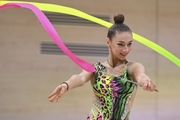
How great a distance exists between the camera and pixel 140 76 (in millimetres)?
1457

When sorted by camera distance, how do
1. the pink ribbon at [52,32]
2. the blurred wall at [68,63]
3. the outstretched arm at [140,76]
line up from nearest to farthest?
the outstretched arm at [140,76] < the pink ribbon at [52,32] < the blurred wall at [68,63]

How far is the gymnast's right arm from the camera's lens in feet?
4.37

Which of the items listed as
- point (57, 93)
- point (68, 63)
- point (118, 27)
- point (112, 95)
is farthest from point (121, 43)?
point (68, 63)

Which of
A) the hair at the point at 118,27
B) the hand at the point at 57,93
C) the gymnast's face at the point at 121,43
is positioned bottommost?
the hand at the point at 57,93

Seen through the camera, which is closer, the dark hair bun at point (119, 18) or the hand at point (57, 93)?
the hand at point (57, 93)

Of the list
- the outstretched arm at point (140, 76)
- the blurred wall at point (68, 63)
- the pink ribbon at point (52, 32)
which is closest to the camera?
the outstretched arm at point (140, 76)

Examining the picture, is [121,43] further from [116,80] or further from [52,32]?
[52,32]

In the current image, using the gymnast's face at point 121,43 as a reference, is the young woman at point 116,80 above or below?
below

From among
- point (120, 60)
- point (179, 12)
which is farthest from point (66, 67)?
point (120, 60)

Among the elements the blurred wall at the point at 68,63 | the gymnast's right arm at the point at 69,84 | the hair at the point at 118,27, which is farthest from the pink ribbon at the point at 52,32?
the blurred wall at the point at 68,63

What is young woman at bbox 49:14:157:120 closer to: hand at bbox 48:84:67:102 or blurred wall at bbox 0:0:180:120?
hand at bbox 48:84:67:102

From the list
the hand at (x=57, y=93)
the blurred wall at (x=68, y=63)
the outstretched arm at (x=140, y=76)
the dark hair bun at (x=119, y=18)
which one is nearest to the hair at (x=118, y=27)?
the dark hair bun at (x=119, y=18)

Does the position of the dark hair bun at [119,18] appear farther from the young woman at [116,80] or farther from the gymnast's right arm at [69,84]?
the gymnast's right arm at [69,84]

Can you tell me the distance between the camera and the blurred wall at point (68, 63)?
373 cm
